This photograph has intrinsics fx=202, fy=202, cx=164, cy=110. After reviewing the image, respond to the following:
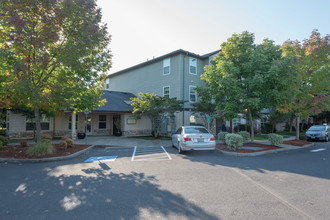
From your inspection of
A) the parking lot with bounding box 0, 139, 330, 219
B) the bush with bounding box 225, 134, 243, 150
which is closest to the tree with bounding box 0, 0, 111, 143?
the parking lot with bounding box 0, 139, 330, 219

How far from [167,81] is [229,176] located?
1592 centimetres

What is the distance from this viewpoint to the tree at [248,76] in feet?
38.5

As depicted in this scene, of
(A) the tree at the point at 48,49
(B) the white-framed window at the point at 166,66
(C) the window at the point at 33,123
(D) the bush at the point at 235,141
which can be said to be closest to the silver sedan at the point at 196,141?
(D) the bush at the point at 235,141

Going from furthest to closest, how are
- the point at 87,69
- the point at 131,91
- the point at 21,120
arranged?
1. the point at 131,91
2. the point at 21,120
3. the point at 87,69

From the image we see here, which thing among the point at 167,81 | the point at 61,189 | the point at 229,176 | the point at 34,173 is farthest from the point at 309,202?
the point at 167,81

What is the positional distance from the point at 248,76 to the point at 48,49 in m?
11.5

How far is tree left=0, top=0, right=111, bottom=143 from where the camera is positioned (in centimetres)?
884

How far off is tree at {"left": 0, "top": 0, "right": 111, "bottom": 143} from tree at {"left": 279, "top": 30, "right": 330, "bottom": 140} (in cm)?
1332

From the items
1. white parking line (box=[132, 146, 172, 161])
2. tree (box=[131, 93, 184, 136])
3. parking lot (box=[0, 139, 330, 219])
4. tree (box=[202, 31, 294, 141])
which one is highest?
tree (box=[202, 31, 294, 141])

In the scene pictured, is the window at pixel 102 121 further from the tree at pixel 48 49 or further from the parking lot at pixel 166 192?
the parking lot at pixel 166 192

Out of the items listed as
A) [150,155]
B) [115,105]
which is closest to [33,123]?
[115,105]

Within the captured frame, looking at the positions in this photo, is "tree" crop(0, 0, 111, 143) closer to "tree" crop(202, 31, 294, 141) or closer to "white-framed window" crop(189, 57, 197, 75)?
"tree" crop(202, 31, 294, 141)

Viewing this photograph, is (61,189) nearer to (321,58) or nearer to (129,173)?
(129,173)

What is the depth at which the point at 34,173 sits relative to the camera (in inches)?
274
